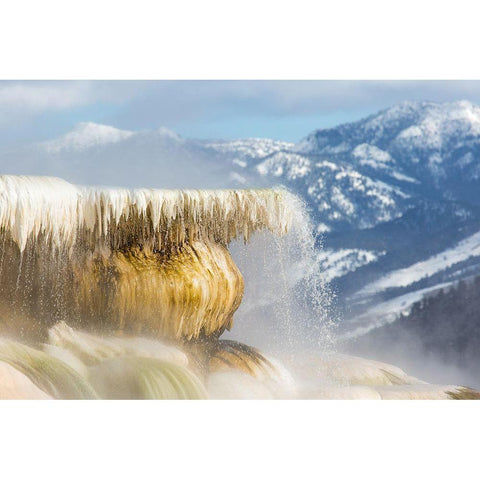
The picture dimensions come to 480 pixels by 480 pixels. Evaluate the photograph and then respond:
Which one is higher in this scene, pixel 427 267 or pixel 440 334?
pixel 427 267

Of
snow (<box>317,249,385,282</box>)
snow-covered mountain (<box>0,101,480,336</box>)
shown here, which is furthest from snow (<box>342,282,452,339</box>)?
snow (<box>317,249,385,282</box>)

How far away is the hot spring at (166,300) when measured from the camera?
205 inches

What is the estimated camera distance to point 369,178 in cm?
632

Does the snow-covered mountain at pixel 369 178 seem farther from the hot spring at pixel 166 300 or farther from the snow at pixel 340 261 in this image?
the hot spring at pixel 166 300

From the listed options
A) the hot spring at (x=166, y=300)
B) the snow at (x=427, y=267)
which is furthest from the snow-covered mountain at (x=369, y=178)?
the hot spring at (x=166, y=300)

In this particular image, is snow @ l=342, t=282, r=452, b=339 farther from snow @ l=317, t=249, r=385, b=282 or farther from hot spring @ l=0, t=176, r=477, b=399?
snow @ l=317, t=249, r=385, b=282

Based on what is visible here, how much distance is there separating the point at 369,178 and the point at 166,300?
6.20 feet

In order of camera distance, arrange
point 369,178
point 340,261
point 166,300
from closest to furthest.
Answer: point 166,300 → point 340,261 → point 369,178

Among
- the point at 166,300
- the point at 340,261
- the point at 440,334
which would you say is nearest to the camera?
the point at 166,300

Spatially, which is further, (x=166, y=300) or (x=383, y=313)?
(x=383, y=313)

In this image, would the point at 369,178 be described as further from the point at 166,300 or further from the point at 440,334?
the point at 166,300

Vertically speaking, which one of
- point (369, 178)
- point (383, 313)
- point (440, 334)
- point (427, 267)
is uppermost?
point (369, 178)

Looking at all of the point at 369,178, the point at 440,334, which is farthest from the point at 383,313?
the point at 369,178

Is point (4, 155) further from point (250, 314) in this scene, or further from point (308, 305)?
point (308, 305)
